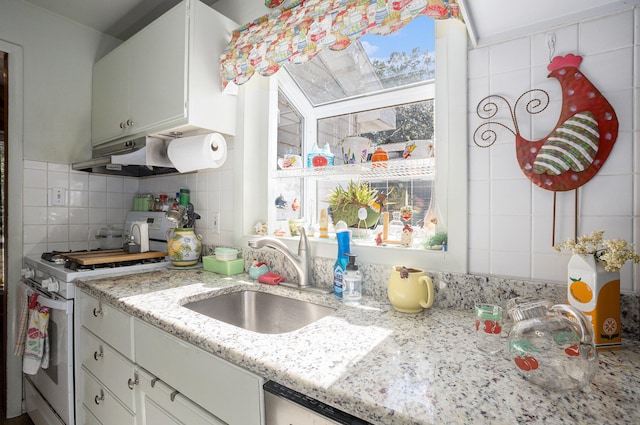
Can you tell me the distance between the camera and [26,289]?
171 centimetres

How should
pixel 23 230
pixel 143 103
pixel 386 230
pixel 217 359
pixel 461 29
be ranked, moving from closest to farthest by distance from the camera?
pixel 217 359
pixel 461 29
pixel 386 230
pixel 143 103
pixel 23 230

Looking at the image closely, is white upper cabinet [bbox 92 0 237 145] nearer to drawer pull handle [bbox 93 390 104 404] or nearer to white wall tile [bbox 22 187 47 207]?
white wall tile [bbox 22 187 47 207]

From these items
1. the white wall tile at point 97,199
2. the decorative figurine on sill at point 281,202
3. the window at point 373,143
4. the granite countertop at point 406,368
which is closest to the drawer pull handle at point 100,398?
the granite countertop at point 406,368

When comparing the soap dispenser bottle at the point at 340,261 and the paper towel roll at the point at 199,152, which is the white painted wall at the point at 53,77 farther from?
the soap dispenser bottle at the point at 340,261

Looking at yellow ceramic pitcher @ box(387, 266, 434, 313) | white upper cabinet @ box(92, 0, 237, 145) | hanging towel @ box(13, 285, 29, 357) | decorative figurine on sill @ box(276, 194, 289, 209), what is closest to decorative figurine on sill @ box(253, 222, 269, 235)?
decorative figurine on sill @ box(276, 194, 289, 209)

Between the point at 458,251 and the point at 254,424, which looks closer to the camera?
the point at 254,424

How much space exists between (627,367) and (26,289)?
252 centimetres

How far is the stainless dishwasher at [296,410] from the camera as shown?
621mm

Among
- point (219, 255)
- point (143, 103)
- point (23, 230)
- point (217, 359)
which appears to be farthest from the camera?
point (23, 230)

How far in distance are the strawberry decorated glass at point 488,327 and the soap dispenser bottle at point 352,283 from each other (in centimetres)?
45

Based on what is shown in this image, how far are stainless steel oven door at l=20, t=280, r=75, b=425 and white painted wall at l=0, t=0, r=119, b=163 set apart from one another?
0.99 meters

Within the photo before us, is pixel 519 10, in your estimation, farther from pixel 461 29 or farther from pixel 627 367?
pixel 627 367

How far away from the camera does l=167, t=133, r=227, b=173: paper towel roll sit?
161 cm

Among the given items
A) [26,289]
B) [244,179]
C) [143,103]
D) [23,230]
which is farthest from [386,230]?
[23,230]
